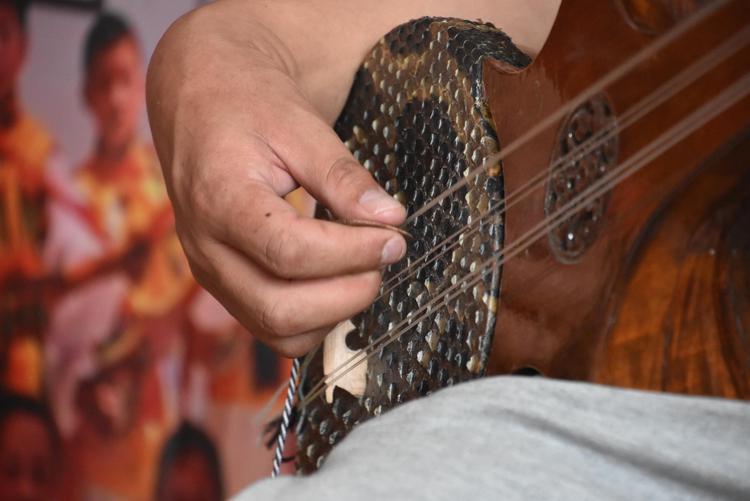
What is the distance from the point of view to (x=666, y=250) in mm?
561

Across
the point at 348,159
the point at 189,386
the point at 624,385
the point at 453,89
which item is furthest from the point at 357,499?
the point at 189,386

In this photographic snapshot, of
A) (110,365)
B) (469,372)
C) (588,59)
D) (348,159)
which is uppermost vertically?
(588,59)

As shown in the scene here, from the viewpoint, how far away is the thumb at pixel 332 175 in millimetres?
641

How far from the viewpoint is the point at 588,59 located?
628 mm

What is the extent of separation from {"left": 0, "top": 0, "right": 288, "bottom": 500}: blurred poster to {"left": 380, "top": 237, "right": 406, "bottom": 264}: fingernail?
5.84 ft

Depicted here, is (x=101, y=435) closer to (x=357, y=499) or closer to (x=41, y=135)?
(x=41, y=135)

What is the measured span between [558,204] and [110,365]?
76.8 inches

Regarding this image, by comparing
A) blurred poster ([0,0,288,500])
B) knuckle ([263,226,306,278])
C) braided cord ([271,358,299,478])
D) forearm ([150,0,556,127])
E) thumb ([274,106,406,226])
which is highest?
forearm ([150,0,556,127])

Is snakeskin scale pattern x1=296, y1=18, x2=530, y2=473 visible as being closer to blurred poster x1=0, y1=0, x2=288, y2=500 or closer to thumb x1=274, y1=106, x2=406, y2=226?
thumb x1=274, y1=106, x2=406, y2=226

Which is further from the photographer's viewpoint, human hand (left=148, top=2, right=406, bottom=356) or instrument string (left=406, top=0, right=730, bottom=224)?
human hand (left=148, top=2, right=406, bottom=356)

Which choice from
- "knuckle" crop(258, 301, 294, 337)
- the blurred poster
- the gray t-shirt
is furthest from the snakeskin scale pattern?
the blurred poster

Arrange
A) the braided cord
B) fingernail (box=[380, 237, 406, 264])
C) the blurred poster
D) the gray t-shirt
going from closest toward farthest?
1. the gray t-shirt
2. fingernail (box=[380, 237, 406, 264])
3. the braided cord
4. the blurred poster

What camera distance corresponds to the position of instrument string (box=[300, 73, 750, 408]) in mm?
511

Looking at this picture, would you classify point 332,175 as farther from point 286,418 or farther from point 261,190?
point 286,418
